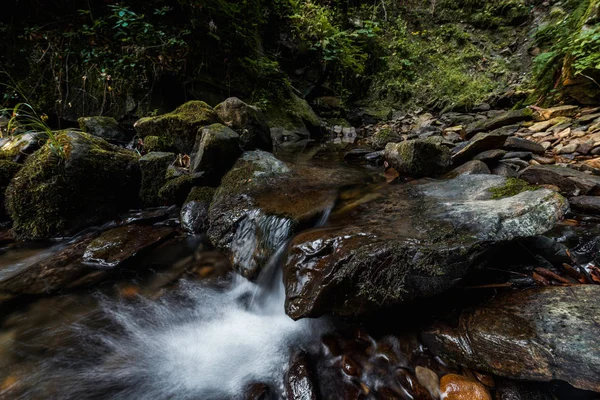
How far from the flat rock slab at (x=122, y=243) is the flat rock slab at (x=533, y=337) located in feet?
9.24

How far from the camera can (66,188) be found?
3.07 m

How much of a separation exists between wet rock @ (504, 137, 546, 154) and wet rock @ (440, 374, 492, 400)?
3.70 metres

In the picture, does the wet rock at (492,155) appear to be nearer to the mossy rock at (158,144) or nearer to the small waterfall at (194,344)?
the small waterfall at (194,344)

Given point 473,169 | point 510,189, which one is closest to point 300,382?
point 510,189

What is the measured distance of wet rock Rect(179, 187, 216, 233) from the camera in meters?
3.17

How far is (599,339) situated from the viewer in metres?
1.18

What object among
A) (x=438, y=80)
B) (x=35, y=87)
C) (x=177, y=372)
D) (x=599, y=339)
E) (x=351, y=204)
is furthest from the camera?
(x=438, y=80)

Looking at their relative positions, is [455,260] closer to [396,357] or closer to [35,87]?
[396,357]

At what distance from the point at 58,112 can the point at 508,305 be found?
8663 mm

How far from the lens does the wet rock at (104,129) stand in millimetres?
5152

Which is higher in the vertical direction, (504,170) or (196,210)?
(504,170)

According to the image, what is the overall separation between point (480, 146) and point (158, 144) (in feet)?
16.3

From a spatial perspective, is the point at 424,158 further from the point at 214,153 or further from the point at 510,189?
the point at 214,153

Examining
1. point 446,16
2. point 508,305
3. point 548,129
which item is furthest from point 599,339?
point 446,16
